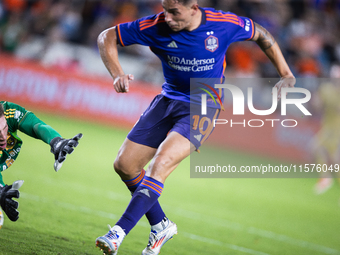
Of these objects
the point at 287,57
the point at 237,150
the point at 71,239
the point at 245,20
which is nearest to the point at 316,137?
the point at 237,150

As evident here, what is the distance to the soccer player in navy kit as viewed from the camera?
4.14m

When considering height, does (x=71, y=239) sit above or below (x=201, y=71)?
below

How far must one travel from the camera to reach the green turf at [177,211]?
508 cm

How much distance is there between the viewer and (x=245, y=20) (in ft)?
15.8

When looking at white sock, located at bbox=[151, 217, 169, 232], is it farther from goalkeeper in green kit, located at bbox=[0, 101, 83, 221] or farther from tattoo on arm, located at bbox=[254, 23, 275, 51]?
tattoo on arm, located at bbox=[254, 23, 275, 51]

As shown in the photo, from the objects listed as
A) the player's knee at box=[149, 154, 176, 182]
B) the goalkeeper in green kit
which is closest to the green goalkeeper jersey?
the goalkeeper in green kit

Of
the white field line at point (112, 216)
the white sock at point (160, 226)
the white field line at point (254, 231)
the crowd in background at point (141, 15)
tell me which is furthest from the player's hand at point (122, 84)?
the crowd in background at point (141, 15)

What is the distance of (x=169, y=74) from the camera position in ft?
15.5

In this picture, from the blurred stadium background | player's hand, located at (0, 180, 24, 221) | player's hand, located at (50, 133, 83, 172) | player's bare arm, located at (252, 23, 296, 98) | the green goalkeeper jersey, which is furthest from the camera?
the blurred stadium background

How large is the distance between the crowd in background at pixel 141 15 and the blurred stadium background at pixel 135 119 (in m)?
0.04

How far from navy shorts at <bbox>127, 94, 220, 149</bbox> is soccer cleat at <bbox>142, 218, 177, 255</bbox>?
92 centimetres

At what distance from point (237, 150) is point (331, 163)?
2749 mm

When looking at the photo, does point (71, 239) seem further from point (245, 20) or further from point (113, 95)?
point (113, 95)

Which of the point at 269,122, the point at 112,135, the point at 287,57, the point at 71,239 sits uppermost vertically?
the point at 287,57
